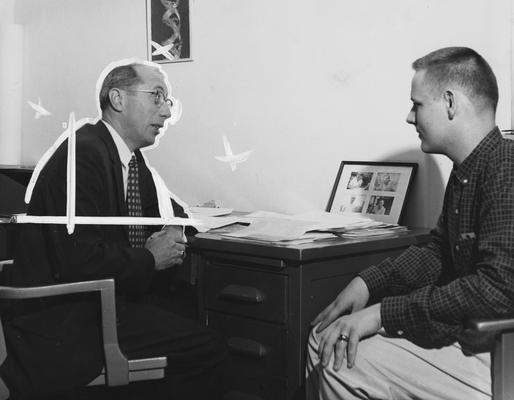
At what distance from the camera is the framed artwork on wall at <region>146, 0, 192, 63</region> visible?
7.75 feet

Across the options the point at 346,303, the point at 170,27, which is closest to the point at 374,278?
the point at 346,303

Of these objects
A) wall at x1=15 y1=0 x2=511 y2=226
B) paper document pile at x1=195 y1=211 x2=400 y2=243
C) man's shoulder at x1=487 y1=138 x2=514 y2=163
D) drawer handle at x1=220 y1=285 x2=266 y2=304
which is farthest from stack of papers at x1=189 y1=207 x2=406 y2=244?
man's shoulder at x1=487 y1=138 x2=514 y2=163

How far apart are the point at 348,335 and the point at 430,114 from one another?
0.50 metres

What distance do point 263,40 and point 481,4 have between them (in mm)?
732

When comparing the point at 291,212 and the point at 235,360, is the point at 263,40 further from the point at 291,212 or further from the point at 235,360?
the point at 235,360

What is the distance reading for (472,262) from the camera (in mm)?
1436

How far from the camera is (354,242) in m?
1.66

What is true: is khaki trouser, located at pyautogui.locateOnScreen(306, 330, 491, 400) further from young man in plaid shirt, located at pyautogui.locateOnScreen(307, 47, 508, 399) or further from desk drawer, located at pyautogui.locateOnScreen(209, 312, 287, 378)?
desk drawer, located at pyautogui.locateOnScreen(209, 312, 287, 378)

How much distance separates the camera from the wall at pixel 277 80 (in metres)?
1.94

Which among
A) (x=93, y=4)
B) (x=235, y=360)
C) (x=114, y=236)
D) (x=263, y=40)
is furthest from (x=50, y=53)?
(x=235, y=360)

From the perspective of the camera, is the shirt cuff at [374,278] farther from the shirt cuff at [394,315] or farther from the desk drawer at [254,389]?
the desk drawer at [254,389]

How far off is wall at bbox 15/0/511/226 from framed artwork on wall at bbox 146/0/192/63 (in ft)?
0.13

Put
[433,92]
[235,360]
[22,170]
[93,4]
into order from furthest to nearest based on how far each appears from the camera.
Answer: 1. [93,4]
2. [22,170]
3. [235,360]
4. [433,92]

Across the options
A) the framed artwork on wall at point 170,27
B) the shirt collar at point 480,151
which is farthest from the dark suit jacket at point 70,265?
the framed artwork on wall at point 170,27
